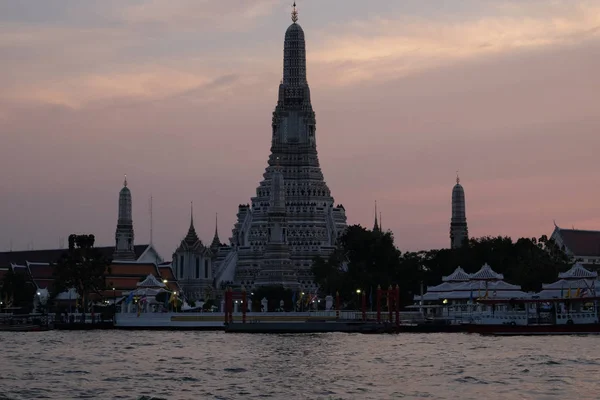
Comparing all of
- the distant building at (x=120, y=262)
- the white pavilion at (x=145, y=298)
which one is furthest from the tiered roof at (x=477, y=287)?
the distant building at (x=120, y=262)

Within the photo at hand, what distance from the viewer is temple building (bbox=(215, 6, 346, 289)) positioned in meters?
171

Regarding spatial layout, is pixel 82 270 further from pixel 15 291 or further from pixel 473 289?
pixel 473 289

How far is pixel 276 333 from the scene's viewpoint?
328 ft

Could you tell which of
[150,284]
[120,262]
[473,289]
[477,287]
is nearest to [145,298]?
[150,284]

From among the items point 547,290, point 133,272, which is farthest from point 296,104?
point 547,290

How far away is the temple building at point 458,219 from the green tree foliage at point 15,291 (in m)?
56.9

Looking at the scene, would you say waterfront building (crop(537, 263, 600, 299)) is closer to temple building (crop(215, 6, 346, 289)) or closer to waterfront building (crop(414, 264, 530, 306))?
waterfront building (crop(414, 264, 530, 306))

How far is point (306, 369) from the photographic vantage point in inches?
2281

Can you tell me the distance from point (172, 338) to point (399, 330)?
62.3ft

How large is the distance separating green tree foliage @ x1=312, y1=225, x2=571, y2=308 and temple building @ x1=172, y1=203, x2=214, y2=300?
34.9 m

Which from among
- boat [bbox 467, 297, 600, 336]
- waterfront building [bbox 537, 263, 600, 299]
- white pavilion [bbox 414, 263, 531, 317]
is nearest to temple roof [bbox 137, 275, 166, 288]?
white pavilion [bbox 414, 263, 531, 317]

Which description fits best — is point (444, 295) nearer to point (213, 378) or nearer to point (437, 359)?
point (437, 359)

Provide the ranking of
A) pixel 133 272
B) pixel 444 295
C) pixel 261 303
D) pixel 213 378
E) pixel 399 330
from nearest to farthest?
pixel 213 378 < pixel 399 330 < pixel 444 295 < pixel 261 303 < pixel 133 272

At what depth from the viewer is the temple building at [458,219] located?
169 m
